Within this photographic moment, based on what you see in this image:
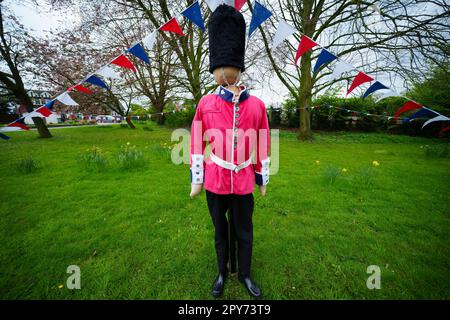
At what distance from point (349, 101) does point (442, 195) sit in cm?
1210

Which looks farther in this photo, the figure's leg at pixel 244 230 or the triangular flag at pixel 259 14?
the triangular flag at pixel 259 14

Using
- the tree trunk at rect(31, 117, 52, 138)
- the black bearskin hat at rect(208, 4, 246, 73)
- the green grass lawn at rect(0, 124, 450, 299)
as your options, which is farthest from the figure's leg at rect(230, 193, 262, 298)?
the tree trunk at rect(31, 117, 52, 138)

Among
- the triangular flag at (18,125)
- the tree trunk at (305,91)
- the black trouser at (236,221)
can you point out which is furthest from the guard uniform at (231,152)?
the tree trunk at (305,91)

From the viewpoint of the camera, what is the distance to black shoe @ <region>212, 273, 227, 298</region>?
5.35ft

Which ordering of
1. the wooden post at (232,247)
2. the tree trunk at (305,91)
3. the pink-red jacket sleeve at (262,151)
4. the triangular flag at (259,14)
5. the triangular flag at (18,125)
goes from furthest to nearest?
the tree trunk at (305,91) < the triangular flag at (18,125) < the triangular flag at (259,14) < the wooden post at (232,247) < the pink-red jacket sleeve at (262,151)

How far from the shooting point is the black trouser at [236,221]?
1.55 metres

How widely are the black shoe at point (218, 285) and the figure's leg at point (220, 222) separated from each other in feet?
0.15

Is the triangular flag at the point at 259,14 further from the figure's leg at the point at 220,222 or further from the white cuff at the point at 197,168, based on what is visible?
the figure's leg at the point at 220,222

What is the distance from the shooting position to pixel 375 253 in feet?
6.89

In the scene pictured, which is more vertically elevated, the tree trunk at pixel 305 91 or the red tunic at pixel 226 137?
the tree trunk at pixel 305 91

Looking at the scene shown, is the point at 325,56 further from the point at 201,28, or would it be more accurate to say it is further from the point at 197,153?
the point at 197,153

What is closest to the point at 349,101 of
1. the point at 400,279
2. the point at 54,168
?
the point at 400,279

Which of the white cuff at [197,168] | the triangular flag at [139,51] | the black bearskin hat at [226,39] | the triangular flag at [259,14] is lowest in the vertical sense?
the white cuff at [197,168]

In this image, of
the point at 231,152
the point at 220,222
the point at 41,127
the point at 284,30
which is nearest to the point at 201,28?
the point at 284,30
